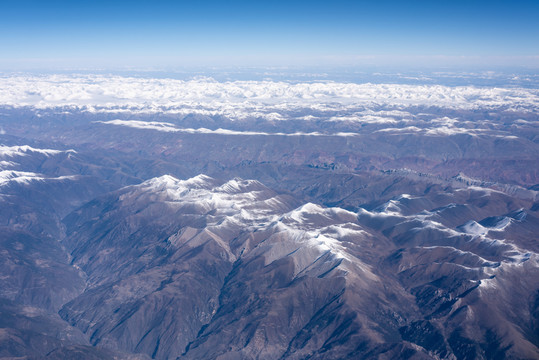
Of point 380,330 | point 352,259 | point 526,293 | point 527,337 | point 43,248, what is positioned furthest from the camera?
point 43,248

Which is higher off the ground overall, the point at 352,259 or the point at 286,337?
the point at 352,259

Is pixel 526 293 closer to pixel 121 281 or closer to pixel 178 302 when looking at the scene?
pixel 178 302

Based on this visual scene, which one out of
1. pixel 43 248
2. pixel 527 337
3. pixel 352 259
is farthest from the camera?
pixel 43 248

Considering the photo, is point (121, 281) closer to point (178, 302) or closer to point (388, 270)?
point (178, 302)

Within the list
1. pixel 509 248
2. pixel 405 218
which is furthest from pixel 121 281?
pixel 509 248

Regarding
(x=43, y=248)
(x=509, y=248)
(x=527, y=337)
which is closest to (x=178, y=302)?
(x=43, y=248)

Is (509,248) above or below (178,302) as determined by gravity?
above

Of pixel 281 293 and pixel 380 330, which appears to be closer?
pixel 380 330

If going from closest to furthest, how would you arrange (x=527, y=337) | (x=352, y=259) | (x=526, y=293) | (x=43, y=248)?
(x=527, y=337), (x=526, y=293), (x=352, y=259), (x=43, y=248)

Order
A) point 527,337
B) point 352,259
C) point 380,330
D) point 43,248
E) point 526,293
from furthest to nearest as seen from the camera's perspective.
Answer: point 43,248, point 352,259, point 526,293, point 380,330, point 527,337
